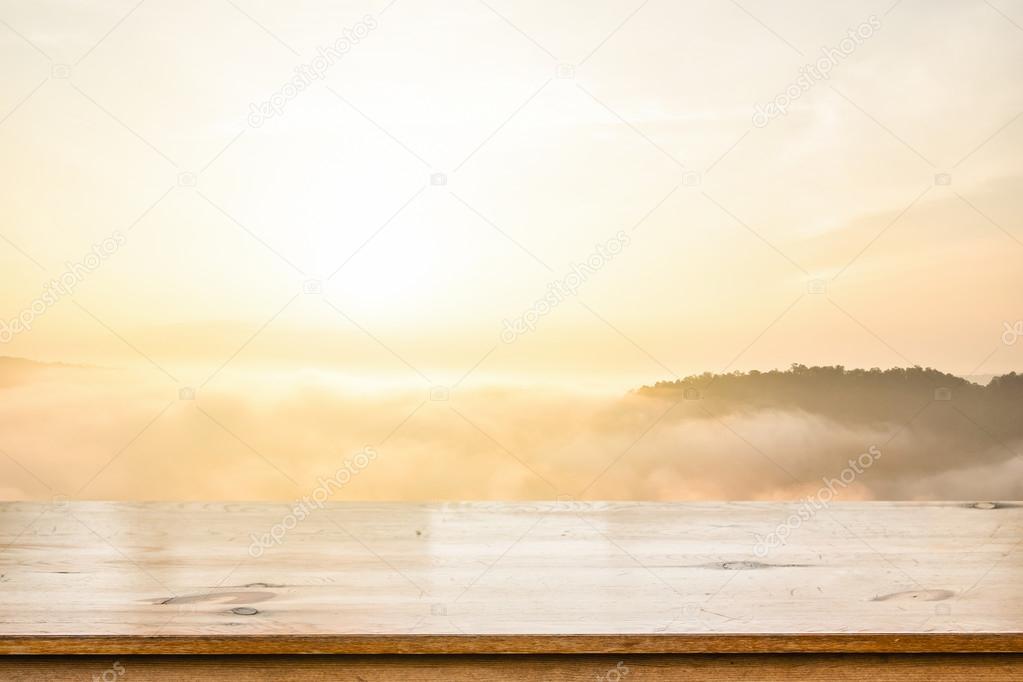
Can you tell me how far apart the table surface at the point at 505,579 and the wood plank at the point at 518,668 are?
44mm

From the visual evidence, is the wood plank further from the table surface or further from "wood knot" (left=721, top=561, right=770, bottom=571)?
"wood knot" (left=721, top=561, right=770, bottom=571)

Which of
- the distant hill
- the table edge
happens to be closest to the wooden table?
the table edge

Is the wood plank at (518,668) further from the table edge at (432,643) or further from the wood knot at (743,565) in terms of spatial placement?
the wood knot at (743,565)

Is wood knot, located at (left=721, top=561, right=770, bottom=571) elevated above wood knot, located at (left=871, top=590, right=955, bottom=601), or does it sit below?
above

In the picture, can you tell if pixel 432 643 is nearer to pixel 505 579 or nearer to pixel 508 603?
pixel 508 603

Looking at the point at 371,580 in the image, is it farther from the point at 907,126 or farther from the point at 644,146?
the point at 907,126

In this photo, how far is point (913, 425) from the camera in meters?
2.71

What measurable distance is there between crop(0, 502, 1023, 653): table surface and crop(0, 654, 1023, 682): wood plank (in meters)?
0.04

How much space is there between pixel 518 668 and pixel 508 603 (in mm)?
96

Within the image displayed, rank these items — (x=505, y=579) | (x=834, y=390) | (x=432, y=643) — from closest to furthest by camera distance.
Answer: (x=432, y=643), (x=505, y=579), (x=834, y=390)

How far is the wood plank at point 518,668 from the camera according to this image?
1014 millimetres

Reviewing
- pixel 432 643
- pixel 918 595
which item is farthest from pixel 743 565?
Answer: pixel 432 643

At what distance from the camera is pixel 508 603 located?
110 centimetres

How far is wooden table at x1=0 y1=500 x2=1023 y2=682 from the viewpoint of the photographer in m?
0.98
